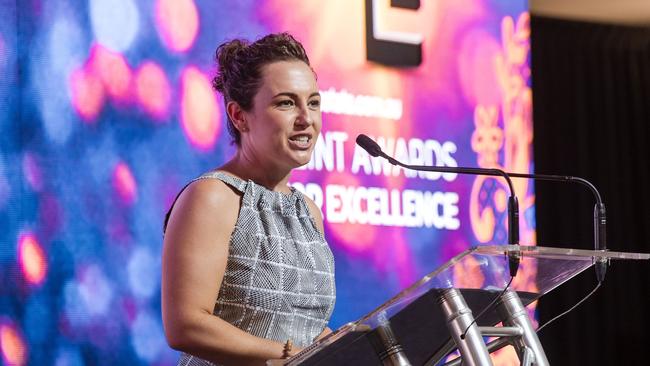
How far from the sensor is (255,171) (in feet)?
7.16

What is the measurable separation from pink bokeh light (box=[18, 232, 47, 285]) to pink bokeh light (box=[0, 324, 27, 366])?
5.9 inches

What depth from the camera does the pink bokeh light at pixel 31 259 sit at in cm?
304

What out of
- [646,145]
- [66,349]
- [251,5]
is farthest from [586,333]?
[66,349]

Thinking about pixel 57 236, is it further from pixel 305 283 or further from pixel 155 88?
pixel 305 283

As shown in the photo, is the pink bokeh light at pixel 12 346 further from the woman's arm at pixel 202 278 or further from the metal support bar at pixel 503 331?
the metal support bar at pixel 503 331

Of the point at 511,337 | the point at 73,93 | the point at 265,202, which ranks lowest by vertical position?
the point at 511,337

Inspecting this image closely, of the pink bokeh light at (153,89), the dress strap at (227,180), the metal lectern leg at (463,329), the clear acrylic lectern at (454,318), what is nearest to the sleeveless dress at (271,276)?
the dress strap at (227,180)

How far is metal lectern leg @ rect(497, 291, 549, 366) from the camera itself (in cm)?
158

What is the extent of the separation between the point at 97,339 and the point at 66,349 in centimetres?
10

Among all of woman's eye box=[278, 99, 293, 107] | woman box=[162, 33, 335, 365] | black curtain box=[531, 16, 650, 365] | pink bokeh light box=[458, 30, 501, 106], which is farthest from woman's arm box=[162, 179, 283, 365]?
black curtain box=[531, 16, 650, 365]

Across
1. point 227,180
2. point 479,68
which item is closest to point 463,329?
point 227,180

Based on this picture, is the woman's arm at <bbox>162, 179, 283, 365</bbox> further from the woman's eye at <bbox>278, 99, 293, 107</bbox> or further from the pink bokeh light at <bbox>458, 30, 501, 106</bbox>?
the pink bokeh light at <bbox>458, 30, 501, 106</bbox>

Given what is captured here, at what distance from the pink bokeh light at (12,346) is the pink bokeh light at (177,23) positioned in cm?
102

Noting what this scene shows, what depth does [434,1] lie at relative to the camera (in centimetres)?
404
